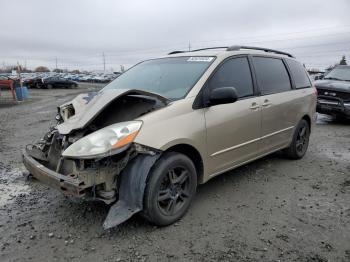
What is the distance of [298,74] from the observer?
19.7ft

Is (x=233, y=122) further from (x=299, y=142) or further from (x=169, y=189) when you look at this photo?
(x=299, y=142)

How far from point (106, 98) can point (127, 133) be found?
0.56 meters

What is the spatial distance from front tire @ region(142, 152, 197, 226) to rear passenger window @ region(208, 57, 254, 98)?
1.03m

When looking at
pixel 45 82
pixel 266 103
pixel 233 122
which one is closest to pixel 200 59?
pixel 233 122

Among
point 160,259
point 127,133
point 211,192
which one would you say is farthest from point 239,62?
point 160,259

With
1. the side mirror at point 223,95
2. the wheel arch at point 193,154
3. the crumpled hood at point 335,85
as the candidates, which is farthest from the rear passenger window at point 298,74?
the crumpled hood at point 335,85

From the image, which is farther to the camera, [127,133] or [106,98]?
[106,98]

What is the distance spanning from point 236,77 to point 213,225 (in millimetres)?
1909

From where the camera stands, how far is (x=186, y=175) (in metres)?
3.74

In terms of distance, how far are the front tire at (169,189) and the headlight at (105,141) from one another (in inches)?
16.5

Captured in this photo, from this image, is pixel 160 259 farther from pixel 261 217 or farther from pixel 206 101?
pixel 206 101

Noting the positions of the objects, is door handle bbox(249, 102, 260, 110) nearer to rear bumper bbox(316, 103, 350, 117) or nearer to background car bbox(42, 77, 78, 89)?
rear bumper bbox(316, 103, 350, 117)

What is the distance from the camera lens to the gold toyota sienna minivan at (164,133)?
3248 mm

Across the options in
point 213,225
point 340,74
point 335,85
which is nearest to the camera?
point 213,225
